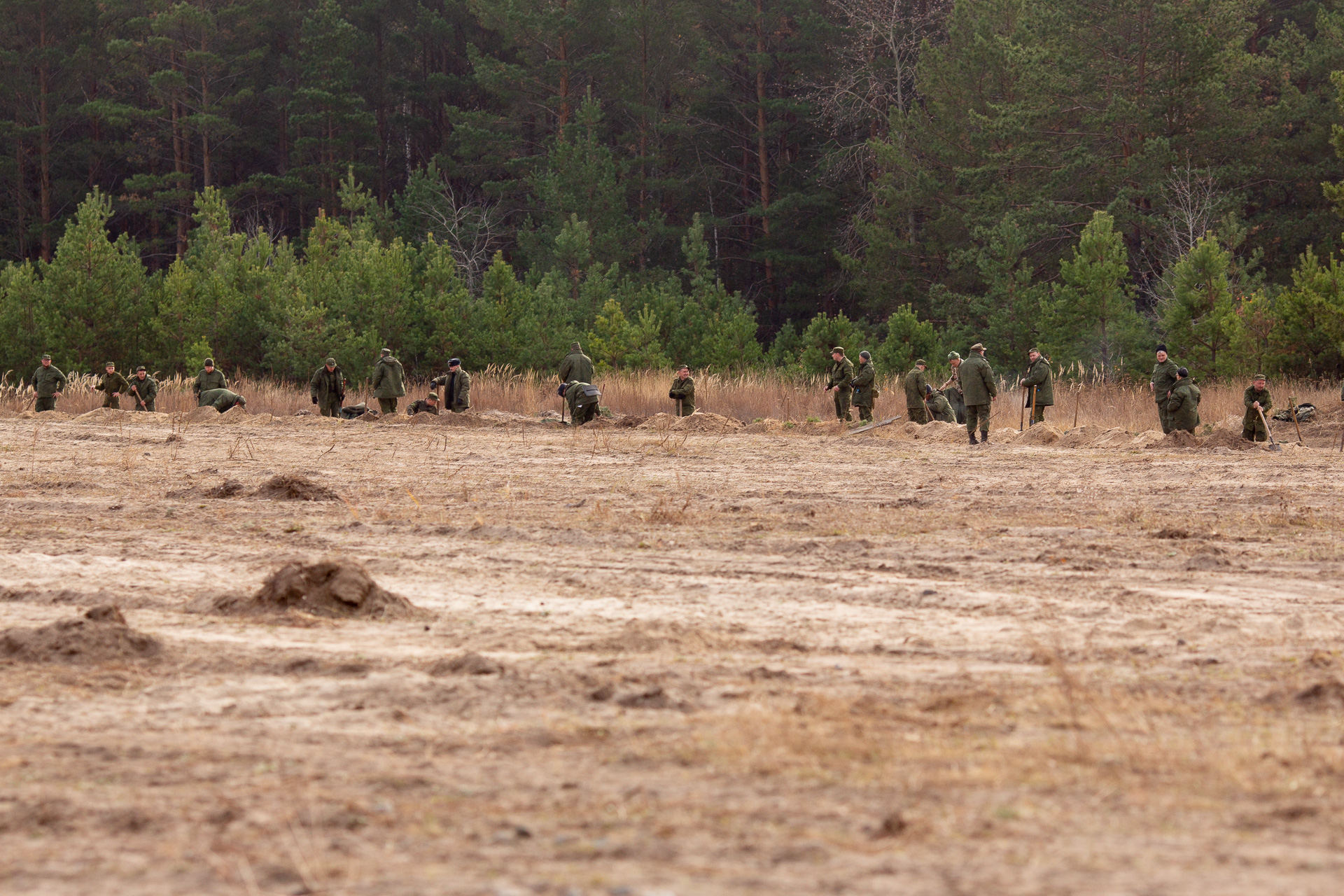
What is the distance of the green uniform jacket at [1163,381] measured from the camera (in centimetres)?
2045

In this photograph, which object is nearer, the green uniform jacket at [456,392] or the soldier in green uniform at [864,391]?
the soldier in green uniform at [864,391]

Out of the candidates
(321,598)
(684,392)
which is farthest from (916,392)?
(321,598)

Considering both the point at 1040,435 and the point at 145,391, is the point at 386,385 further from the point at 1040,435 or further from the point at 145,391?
the point at 1040,435

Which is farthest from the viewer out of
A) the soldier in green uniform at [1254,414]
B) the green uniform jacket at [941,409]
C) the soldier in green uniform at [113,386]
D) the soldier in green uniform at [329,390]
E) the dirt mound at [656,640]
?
the soldier in green uniform at [113,386]

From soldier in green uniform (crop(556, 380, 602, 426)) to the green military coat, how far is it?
134 inches

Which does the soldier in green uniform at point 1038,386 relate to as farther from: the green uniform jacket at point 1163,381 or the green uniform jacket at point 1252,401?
the green uniform jacket at point 1252,401

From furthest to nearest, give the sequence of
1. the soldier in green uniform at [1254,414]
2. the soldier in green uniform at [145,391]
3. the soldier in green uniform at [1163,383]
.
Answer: the soldier in green uniform at [145,391] < the soldier in green uniform at [1163,383] < the soldier in green uniform at [1254,414]

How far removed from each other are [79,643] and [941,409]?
1843 centimetres

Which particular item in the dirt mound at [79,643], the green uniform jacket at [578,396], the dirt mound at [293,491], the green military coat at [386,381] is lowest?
the dirt mound at [79,643]

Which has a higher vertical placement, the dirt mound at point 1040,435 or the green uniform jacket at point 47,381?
the green uniform jacket at point 47,381

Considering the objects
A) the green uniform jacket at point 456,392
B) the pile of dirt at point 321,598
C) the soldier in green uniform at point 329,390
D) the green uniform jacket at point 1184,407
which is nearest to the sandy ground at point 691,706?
the pile of dirt at point 321,598

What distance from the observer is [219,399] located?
25.9 metres

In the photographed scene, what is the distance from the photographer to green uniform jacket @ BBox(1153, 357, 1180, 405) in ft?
67.1

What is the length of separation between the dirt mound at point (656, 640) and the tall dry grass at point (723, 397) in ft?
62.0
